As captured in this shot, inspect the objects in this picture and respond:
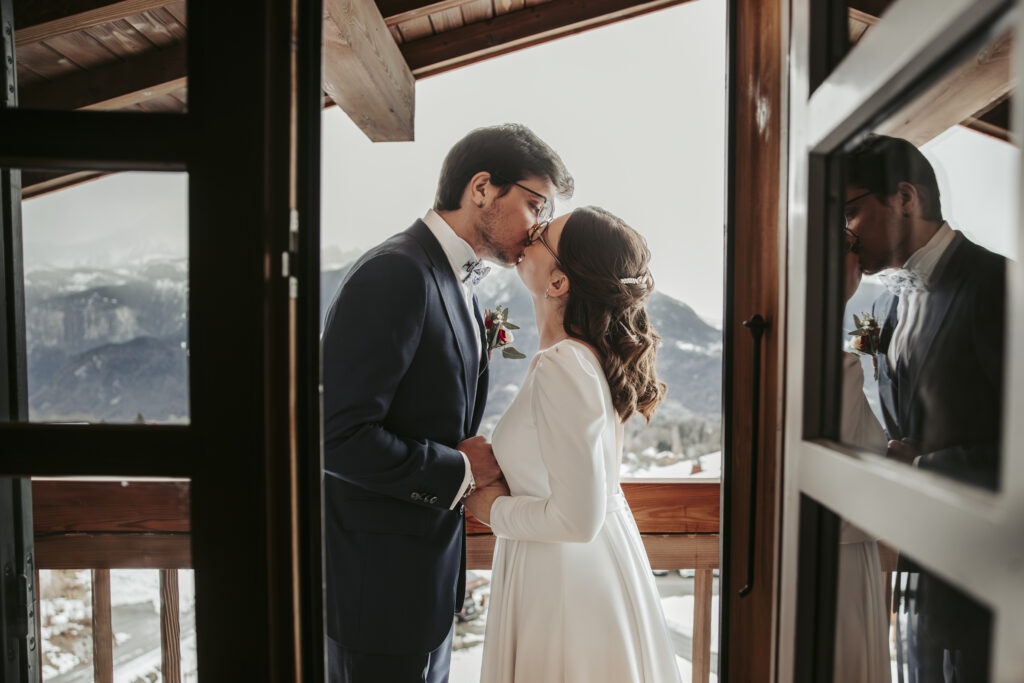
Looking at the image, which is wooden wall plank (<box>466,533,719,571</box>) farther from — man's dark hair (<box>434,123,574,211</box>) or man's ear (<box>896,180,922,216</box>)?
man's ear (<box>896,180,922,216</box>)

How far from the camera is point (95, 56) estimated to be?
0.80 m

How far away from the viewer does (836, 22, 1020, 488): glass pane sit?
0.48 m

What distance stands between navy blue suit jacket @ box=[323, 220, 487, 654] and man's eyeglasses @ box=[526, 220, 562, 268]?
0.35 metres

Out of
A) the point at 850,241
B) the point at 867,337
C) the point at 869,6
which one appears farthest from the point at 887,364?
the point at 869,6

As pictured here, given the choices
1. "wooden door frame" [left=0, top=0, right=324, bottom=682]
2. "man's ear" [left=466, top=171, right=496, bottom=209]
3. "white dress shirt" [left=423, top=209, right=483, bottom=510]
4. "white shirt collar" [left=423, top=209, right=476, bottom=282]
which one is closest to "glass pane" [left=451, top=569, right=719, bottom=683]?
"white dress shirt" [left=423, top=209, right=483, bottom=510]

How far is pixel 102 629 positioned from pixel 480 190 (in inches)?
55.9

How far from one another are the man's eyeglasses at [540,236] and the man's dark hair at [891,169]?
111cm

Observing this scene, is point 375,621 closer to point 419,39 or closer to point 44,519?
point 44,519

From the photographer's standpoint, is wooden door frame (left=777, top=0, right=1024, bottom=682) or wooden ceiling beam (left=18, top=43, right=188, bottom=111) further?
wooden ceiling beam (left=18, top=43, right=188, bottom=111)

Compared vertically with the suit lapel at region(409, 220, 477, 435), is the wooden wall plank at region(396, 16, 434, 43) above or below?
above

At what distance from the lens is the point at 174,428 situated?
74cm

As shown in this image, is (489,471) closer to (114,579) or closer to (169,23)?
(114,579)

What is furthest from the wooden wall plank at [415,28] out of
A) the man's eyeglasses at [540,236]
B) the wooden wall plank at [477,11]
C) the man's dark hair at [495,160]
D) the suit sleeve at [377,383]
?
the suit sleeve at [377,383]

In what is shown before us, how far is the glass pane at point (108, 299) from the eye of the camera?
0.76 meters
